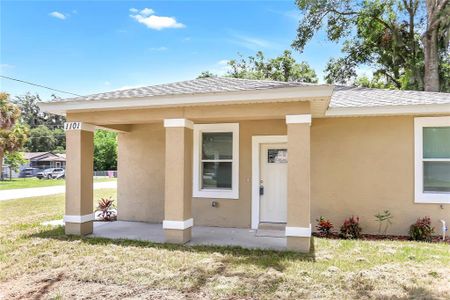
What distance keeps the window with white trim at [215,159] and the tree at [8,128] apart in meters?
20.9

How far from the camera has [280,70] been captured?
3073cm

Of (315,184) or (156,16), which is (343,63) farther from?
(315,184)

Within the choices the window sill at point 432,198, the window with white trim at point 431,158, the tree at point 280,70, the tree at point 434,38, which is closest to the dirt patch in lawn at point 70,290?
the window sill at point 432,198

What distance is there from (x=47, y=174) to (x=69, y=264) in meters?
45.2

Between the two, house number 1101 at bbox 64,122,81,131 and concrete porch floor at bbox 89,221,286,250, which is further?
house number 1101 at bbox 64,122,81,131

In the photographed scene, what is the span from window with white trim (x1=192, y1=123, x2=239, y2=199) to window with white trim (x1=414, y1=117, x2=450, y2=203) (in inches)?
180

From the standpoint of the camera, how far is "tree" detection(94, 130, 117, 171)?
53.9 metres

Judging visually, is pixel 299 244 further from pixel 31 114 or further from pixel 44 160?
pixel 31 114

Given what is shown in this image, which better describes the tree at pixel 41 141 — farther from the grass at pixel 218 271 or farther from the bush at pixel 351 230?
the bush at pixel 351 230

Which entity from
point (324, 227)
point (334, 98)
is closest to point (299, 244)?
point (324, 227)

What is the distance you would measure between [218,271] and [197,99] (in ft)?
11.5

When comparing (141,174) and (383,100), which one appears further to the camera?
(141,174)

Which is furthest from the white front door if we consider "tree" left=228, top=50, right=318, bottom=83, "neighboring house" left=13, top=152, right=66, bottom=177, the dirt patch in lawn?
"neighboring house" left=13, top=152, right=66, bottom=177

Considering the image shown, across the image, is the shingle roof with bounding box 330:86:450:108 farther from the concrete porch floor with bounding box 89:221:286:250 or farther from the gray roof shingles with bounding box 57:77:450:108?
the concrete porch floor with bounding box 89:221:286:250
